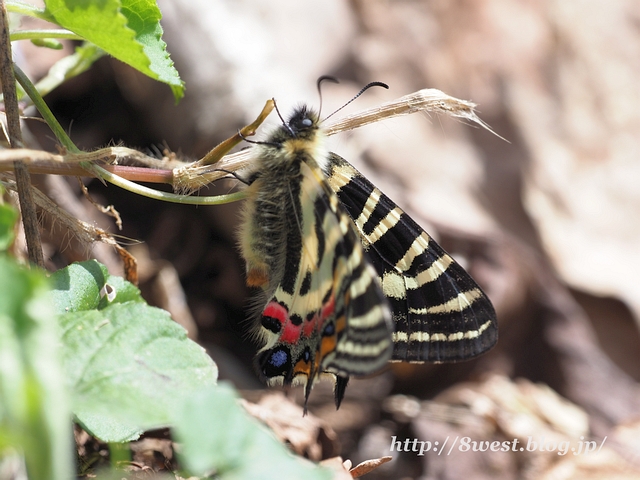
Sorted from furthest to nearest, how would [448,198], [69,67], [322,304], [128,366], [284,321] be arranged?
[448,198] < [69,67] < [284,321] < [322,304] < [128,366]

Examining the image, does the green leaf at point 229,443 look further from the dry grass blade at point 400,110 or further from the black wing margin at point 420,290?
the black wing margin at point 420,290

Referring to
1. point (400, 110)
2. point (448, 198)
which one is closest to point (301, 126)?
point (400, 110)

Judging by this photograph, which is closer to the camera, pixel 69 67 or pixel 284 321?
pixel 284 321

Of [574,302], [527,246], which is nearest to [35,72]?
[527,246]

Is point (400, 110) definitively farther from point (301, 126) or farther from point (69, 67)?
point (69, 67)

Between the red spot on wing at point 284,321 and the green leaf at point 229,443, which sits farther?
the red spot on wing at point 284,321

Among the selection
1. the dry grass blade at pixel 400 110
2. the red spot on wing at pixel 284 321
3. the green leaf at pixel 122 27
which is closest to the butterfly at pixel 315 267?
the red spot on wing at pixel 284 321

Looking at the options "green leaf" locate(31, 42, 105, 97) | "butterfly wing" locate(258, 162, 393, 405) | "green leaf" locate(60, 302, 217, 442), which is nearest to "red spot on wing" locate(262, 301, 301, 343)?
"butterfly wing" locate(258, 162, 393, 405)
